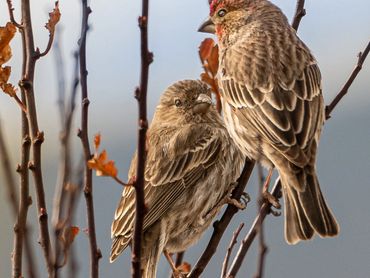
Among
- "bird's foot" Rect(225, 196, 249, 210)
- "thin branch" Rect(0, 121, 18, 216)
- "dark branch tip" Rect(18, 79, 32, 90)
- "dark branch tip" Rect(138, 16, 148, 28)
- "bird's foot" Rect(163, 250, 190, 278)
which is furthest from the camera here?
"bird's foot" Rect(225, 196, 249, 210)

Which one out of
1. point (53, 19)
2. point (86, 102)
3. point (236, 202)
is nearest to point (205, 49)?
point (236, 202)

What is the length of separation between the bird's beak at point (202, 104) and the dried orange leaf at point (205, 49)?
1.61 metres

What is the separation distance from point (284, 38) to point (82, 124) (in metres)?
3.32

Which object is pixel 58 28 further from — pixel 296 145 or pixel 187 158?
pixel 187 158

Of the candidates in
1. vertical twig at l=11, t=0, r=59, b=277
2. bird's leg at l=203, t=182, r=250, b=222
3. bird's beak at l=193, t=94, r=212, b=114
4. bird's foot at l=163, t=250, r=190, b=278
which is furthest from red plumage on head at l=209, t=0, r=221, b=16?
vertical twig at l=11, t=0, r=59, b=277

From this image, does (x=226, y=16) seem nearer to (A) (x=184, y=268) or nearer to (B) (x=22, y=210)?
(A) (x=184, y=268)

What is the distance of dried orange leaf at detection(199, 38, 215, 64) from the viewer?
5.16m

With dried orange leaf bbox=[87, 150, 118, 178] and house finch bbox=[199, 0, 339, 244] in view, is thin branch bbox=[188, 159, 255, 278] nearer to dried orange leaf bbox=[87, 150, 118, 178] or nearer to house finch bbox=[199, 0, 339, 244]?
house finch bbox=[199, 0, 339, 244]

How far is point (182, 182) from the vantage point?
20.4ft

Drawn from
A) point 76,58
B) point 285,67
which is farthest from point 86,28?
point 285,67

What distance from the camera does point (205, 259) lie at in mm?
4785

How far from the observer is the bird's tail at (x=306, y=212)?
498 cm

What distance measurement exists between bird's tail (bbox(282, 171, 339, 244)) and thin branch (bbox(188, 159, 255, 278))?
0.35 meters

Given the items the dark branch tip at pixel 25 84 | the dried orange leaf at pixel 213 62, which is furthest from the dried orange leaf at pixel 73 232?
the dried orange leaf at pixel 213 62
